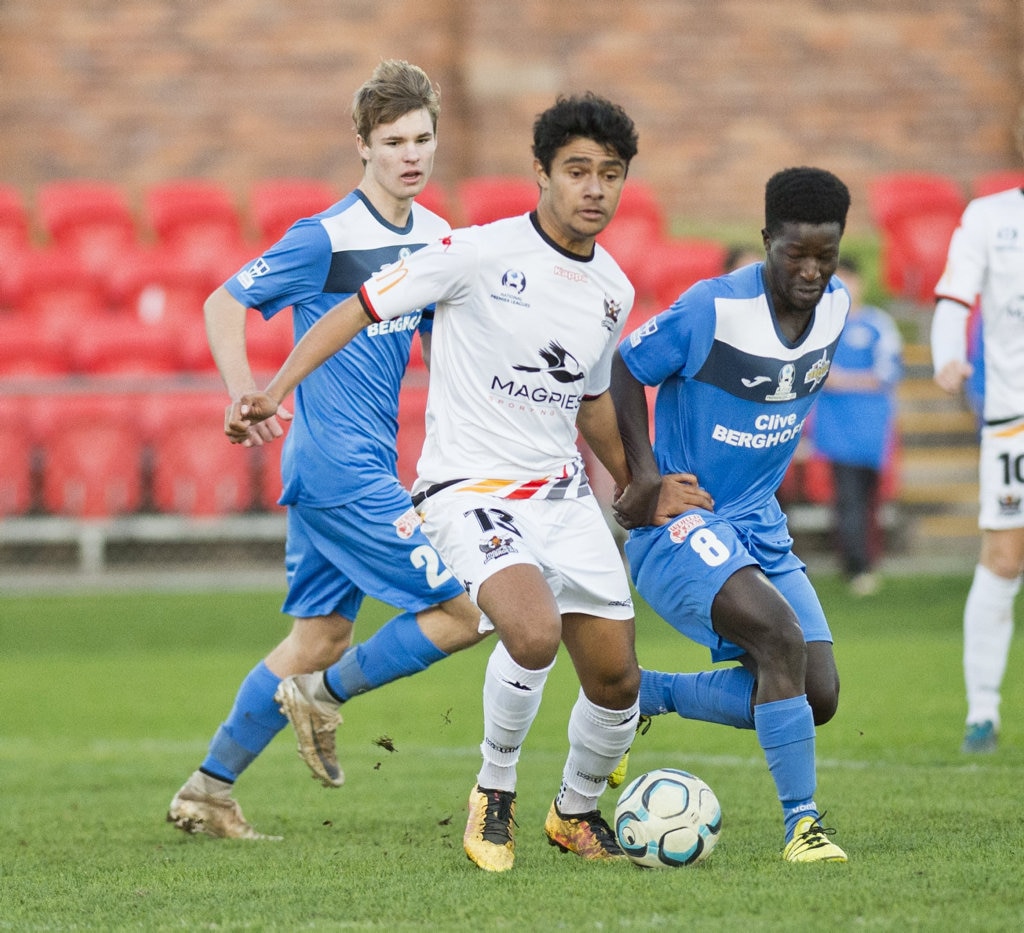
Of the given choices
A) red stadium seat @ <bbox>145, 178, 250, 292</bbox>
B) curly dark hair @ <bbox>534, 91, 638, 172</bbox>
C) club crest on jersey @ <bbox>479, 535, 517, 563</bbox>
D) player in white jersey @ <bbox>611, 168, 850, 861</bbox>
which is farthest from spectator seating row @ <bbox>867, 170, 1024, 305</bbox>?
club crest on jersey @ <bbox>479, 535, 517, 563</bbox>

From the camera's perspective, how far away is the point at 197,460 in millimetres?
12953

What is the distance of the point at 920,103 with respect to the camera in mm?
18016

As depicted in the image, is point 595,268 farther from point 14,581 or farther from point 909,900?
point 14,581

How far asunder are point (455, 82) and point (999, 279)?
11.7 meters

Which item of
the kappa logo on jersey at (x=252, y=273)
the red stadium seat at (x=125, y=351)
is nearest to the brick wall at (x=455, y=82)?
the red stadium seat at (x=125, y=351)

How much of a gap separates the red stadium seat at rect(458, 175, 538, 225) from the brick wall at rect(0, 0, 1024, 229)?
5.34ft

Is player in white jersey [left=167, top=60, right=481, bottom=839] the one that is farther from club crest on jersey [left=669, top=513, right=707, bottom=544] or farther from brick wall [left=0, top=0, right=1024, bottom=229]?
brick wall [left=0, top=0, right=1024, bottom=229]

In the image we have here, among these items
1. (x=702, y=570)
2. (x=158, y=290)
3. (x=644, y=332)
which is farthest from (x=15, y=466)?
(x=702, y=570)

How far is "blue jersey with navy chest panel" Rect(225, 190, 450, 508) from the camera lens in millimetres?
5512

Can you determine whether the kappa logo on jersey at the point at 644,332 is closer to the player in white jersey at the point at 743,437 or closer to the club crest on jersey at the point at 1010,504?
the player in white jersey at the point at 743,437

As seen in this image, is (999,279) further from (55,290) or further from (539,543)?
(55,290)

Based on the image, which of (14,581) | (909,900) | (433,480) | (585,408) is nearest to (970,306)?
(585,408)

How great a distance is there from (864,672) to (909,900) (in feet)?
18.9

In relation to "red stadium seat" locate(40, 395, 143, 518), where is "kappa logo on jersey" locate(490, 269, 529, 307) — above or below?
above
